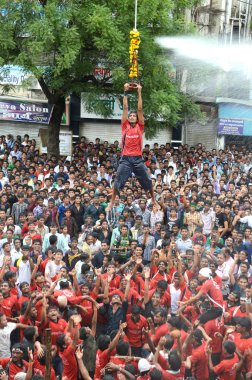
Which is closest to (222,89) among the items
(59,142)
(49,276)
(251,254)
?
(59,142)

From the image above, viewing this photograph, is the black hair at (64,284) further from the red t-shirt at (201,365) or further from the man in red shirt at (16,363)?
the red t-shirt at (201,365)

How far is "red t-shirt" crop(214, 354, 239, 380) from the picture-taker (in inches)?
339

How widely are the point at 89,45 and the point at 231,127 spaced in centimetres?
758

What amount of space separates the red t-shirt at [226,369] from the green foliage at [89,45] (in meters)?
11.6

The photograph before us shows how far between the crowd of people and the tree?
1995 millimetres

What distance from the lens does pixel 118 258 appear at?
12.8 metres

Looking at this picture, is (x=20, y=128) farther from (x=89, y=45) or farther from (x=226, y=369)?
(x=226, y=369)

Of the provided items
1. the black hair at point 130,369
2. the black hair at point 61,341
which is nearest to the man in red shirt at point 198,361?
the black hair at point 130,369

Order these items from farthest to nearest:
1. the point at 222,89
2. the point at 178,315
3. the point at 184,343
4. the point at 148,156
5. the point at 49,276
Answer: the point at 222,89, the point at 148,156, the point at 49,276, the point at 178,315, the point at 184,343

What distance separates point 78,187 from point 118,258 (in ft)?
13.2

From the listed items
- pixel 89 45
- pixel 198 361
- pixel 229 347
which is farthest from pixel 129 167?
pixel 89 45

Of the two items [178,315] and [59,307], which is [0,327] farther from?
[178,315]

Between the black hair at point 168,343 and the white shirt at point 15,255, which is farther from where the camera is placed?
the white shirt at point 15,255

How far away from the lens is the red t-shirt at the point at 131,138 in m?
11.7
